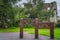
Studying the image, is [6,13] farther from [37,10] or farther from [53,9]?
[53,9]

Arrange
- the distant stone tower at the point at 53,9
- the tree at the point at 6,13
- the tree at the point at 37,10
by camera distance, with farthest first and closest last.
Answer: the distant stone tower at the point at 53,9 → the tree at the point at 37,10 → the tree at the point at 6,13

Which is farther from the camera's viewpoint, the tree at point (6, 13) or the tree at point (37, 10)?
the tree at point (37, 10)

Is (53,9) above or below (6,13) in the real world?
above

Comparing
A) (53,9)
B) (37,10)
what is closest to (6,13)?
(37,10)

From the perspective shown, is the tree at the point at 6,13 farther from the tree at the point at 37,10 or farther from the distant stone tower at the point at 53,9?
the distant stone tower at the point at 53,9

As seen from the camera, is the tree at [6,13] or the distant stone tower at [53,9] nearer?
the tree at [6,13]

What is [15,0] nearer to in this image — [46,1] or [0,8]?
[0,8]

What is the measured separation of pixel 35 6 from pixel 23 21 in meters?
16.0

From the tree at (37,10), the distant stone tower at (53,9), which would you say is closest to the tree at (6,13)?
the tree at (37,10)

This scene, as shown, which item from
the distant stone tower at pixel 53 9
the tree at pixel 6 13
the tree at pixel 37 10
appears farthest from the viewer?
the distant stone tower at pixel 53 9

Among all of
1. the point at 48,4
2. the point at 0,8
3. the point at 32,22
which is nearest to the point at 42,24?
the point at 32,22

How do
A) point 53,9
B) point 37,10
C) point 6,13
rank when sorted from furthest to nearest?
point 53,9 < point 37,10 < point 6,13

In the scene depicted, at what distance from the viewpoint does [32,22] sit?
1157 cm

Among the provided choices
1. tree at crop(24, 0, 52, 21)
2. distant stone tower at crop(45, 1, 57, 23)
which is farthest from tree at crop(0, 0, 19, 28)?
distant stone tower at crop(45, 1, 57, 23)
